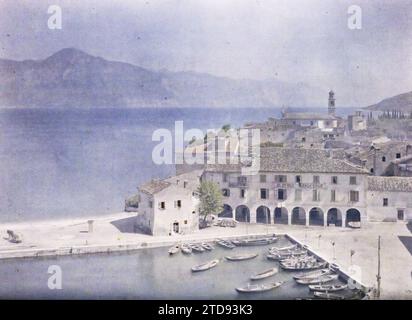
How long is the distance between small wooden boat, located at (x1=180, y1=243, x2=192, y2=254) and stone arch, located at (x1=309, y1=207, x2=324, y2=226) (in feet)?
11.1

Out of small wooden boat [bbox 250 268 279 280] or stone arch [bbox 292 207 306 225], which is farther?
stone arch [bbox 292 207 306 225]

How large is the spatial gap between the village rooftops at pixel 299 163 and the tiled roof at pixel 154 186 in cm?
130

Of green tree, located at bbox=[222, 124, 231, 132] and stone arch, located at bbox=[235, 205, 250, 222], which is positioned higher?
green tree, located at bbox=[222, 124, 231, 132]

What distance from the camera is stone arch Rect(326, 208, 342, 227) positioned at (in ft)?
55.5

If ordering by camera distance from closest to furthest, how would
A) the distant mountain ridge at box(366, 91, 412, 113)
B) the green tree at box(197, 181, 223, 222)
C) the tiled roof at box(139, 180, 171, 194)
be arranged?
the tiled roof at box(139, 180, 171, 194) → the distant mountain ridge at box(366, 91, 412, 113) → the green tree at box(197, 181, 223, 222)

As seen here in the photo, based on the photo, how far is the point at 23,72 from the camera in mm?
16406

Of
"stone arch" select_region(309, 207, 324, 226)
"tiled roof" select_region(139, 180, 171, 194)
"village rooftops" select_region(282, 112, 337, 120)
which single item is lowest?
"stone arch" select_region(309, 207, 324, 226)

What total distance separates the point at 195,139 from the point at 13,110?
474 cm

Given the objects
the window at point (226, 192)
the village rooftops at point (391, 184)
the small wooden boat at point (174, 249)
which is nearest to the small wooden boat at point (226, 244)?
the small wooden boat at point (174, 249)

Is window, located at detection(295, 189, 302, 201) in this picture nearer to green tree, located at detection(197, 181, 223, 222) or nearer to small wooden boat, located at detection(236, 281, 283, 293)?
green tree, located at detection(197, 181, 223, 222)

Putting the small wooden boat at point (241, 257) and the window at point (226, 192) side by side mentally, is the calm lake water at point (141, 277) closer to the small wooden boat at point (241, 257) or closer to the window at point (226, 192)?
the small wooden boat at point (241, 257)

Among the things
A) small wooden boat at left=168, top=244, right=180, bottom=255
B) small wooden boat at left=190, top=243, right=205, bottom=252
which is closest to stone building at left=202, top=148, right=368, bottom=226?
small wooden boat at left=190, top=243, right=205, bottom=252
